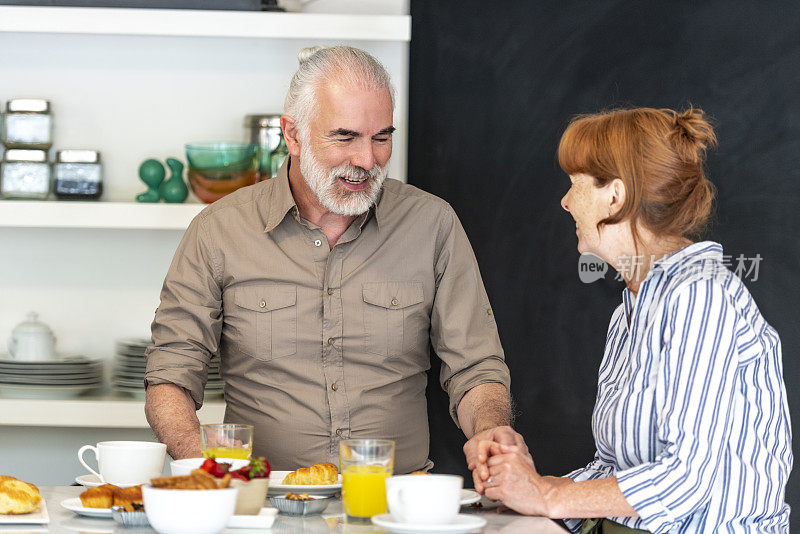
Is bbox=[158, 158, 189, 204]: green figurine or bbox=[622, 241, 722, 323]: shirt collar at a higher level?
bbox=[158, 158, 189, 204]: green figurine

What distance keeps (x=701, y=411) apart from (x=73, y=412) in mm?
1727

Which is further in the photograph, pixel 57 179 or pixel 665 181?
pixel 57 179

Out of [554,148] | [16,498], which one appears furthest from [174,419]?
[554,148]

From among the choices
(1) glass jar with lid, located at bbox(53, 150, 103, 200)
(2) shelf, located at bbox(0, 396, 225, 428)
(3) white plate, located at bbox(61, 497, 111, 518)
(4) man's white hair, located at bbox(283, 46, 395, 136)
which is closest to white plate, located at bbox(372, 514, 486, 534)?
(3) white plate, located at bbox(61, 497, 111, 518)

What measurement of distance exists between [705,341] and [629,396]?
15cm

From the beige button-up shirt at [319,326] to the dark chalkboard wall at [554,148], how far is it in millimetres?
565

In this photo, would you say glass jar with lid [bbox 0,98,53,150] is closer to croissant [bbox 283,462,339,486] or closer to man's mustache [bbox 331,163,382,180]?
man's mustache [bbox 331,163,382,180]

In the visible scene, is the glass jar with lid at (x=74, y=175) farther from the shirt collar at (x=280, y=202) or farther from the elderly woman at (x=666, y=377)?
the elderly woman at (x=666, y=377)

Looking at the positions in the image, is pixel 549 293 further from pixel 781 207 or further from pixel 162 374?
pixel 162 374

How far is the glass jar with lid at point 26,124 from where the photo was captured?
2547 millimetres

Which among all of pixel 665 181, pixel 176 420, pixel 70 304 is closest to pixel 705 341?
pixel 665 181

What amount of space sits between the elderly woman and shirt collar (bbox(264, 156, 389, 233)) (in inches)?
22.3

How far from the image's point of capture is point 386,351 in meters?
2.00

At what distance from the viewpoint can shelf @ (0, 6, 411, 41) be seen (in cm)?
241
